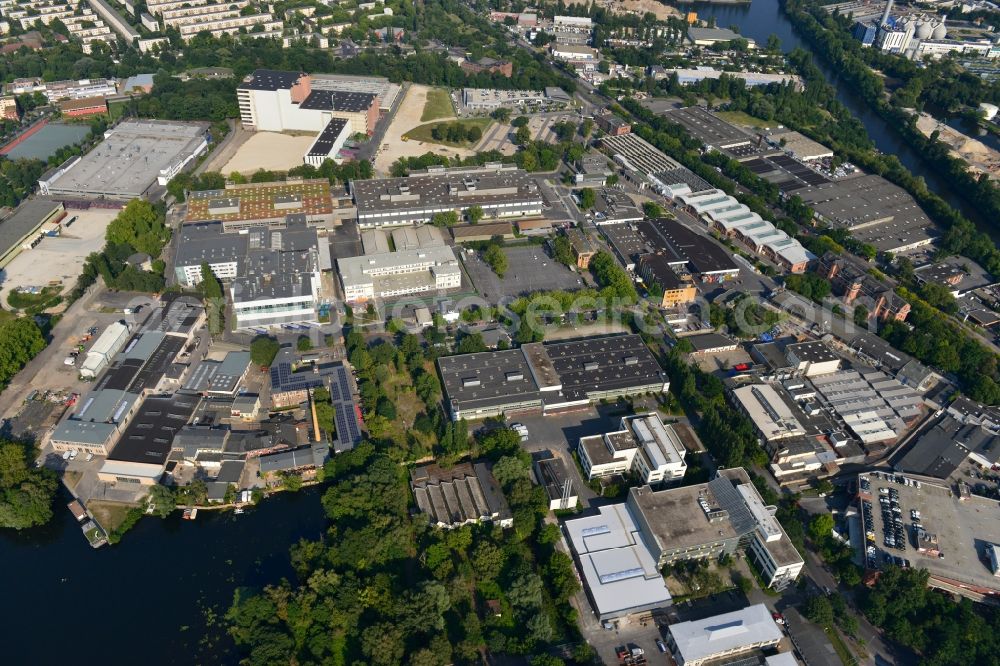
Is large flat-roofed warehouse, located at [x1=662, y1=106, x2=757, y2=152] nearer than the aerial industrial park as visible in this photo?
No

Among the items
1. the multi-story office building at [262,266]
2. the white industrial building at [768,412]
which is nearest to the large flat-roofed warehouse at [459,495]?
the white industrial building at [768,412]

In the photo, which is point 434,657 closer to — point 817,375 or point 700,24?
point 817,375

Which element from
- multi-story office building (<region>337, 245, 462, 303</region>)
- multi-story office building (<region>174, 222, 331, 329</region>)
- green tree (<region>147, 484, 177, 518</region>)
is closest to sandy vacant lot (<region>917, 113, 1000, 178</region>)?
multi-story office building (<region>337, 245, 462, 303</region>)

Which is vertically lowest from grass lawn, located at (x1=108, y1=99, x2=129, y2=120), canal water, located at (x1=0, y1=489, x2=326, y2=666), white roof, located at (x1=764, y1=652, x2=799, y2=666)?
canal water, located at (x1=0, y1=489, x2=326, y2=666)

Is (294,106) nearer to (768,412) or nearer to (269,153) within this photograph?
(269,153)

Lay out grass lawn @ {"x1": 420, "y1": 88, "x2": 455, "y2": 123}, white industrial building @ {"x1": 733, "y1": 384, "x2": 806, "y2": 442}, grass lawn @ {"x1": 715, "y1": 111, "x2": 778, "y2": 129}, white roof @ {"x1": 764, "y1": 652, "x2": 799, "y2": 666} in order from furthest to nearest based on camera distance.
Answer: grass lawn @ {"x1": 715, "y1": 111, "x2": 778, "y2": 129} → grass lawn @ {"x1": 420, "y1": 88, "x2": 455, "y2": 123} → white industrial building @ {"x1": 733, "y1": 384, "x2": 806, "y2": 442} → white roof @ {"x1": 764, "y1": 652, "x2": 799, "y2": 666}

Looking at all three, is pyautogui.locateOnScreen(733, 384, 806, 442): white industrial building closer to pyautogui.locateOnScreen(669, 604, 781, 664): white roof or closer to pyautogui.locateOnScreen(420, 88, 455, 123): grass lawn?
pyautogui.locateOnScreen(669, 604, 781, 664): white roof
